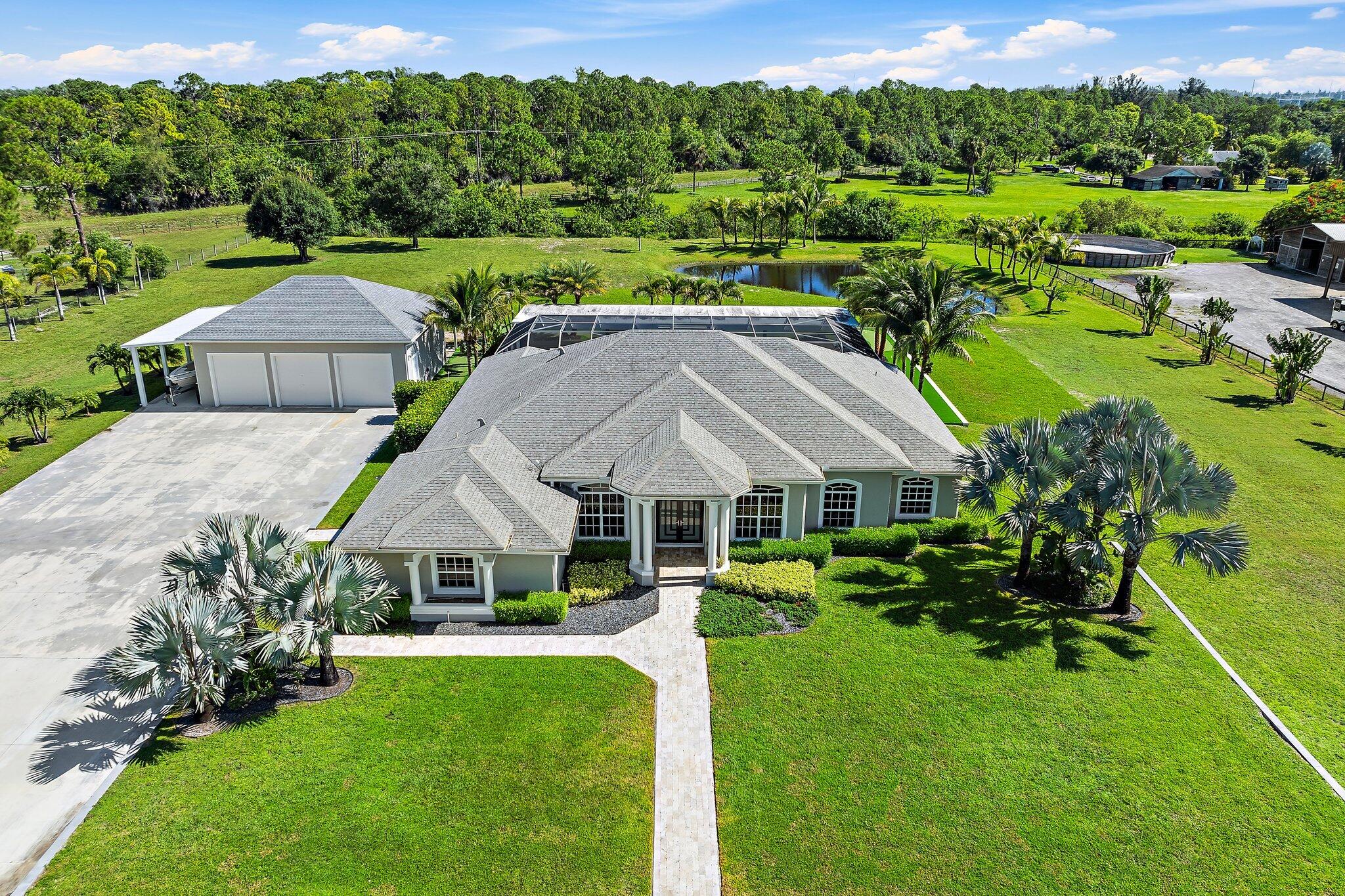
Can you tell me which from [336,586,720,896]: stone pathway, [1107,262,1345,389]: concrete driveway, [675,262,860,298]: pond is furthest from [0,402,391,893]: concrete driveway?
[1107,262,1345,389]: concrete driveway

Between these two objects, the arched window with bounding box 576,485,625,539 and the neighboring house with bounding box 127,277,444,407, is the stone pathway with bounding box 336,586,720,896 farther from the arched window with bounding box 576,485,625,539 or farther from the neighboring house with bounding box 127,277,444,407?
the neighboring house with bounding box 127,277,444,407

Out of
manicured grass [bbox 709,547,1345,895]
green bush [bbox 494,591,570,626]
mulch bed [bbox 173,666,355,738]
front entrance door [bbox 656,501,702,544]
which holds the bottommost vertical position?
manicured grass [bbox 709,547,1345,895]

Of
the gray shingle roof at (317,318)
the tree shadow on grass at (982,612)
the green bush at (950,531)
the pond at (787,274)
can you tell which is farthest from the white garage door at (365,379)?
the pond at (787,274)

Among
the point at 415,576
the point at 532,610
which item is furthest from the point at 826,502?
the point at 415,576

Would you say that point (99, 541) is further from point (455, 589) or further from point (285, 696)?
point (455, 589)

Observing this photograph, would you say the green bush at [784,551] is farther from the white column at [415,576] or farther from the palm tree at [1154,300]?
the palm tree at [1154,300]

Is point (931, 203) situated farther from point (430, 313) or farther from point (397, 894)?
point (397, 894)
